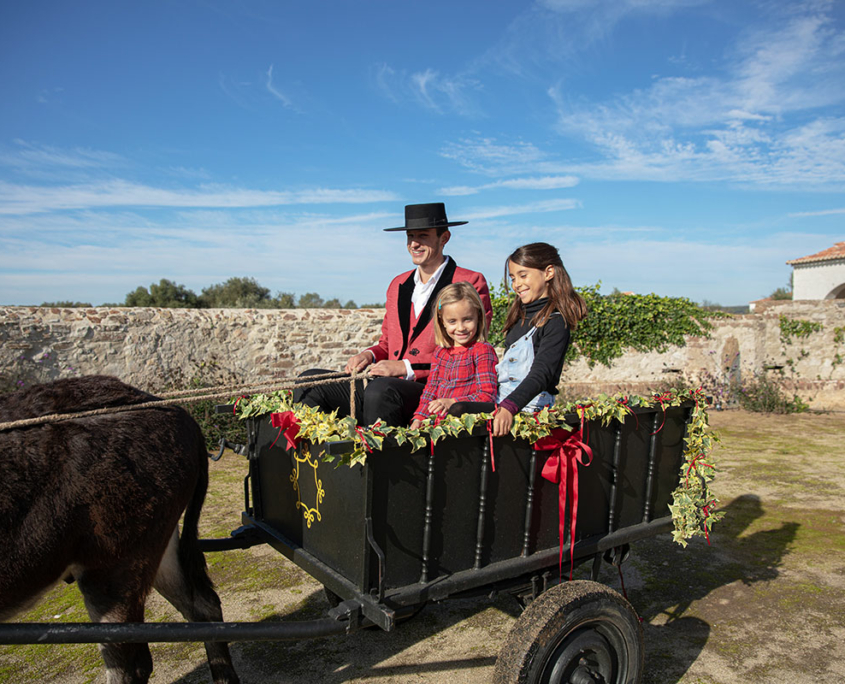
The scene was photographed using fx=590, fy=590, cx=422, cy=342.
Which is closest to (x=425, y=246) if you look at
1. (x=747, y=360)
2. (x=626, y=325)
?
(x=626, y=325)

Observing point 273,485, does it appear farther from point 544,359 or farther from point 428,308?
point 544,359

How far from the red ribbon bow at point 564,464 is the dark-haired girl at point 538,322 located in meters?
0.27

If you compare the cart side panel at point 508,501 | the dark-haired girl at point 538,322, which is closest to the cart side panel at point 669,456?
the dark-haired girl at point 538,322

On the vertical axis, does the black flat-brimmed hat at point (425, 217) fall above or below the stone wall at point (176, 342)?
above

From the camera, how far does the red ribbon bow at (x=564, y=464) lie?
8.59 ft

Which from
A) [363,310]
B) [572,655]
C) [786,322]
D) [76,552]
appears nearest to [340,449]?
[76,552]

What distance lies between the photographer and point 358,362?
11.3ft

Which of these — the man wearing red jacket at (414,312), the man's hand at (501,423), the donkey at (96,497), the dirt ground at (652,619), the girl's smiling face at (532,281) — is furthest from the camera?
the girl's smiling face at (532,281)

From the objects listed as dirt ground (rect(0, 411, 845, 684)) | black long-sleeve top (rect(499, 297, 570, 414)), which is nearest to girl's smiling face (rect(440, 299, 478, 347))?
black long-sleeve top (rect(499, 297, 570, 414))

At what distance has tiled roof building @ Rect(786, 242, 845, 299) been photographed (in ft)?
96.6

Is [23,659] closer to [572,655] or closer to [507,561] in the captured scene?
[507,561]

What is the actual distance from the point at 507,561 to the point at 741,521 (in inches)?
157

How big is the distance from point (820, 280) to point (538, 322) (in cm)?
3363

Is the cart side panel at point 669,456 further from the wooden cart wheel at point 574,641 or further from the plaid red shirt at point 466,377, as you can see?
the plaid red shirt at point 466,377
